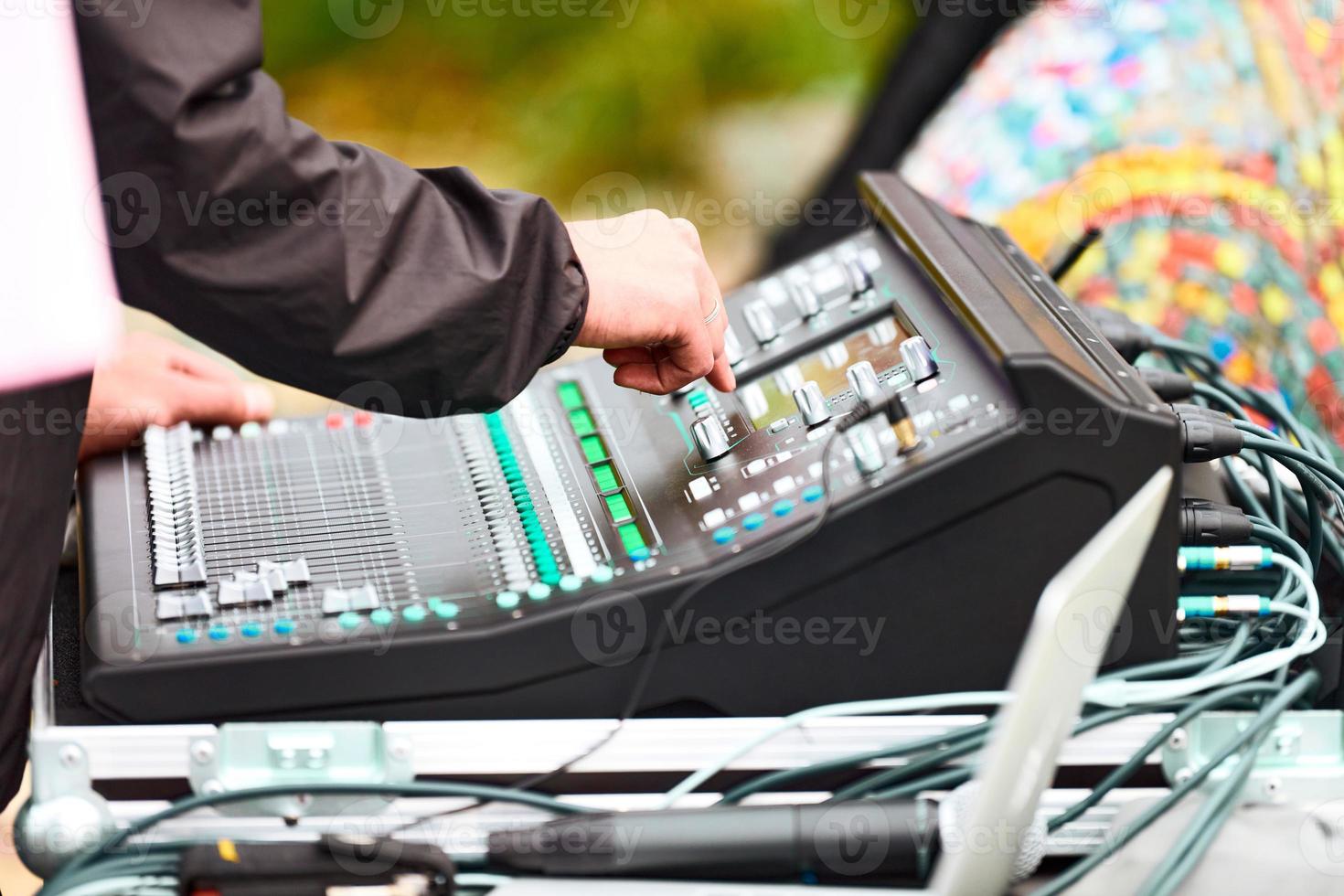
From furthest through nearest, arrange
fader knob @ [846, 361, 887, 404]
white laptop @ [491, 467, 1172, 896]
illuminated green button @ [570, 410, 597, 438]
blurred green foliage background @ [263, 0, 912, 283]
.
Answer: blurred green foliage background @ [263, 0, 912, 283] < illuminated green button @ [570, 410, 597, 438] < fader knob @ [846, 361, 887, 404] < white laptop @ [491, 467, 1172, 896]

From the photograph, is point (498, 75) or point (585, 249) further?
point (498, 75)

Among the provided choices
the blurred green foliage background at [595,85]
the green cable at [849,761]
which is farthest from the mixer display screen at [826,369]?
the blurred green foliage background at [595,85]

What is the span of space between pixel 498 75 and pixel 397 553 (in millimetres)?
2016

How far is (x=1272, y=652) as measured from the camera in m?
0.79

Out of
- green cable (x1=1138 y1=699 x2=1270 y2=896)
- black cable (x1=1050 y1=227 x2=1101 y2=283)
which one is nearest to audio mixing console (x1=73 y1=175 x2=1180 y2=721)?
green cable (x1=1138 y1=699 x2=1270 y2=896)

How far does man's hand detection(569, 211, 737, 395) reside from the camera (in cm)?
83

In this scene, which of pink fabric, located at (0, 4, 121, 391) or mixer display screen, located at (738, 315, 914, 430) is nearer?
pink fabric, located at (0, 4, 121, 391)

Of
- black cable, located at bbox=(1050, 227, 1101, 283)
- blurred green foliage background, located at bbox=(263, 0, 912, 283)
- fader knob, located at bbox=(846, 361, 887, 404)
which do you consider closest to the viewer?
fader knob, located at bbox=(846, 361, 887, 404)

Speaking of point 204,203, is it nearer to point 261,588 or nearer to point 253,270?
point 253,270

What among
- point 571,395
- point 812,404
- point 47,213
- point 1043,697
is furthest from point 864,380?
point 47,213

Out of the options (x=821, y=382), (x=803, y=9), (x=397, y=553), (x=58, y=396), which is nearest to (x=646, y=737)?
(x=397, y=553)

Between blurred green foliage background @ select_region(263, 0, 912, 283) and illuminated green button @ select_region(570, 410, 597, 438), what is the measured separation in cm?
174

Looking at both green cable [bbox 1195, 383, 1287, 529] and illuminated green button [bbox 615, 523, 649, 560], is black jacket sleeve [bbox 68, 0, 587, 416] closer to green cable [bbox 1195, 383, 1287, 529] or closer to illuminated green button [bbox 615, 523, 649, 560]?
illuminated green button [bbox 615, 523, 649, 560]

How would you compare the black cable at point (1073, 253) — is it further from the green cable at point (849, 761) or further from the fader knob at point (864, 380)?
the green cable at point (849, 761)
